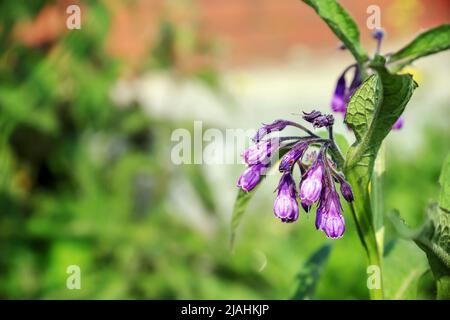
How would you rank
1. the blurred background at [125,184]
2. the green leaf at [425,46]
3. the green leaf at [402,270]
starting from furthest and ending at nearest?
1. the blurred background at [125,184]
2. the green leaf at [402,270]
3. the green leaf at [425,46]

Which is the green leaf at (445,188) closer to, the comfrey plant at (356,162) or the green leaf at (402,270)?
the comfrey plant at (356,162)

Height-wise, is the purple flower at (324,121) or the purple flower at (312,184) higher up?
the purple flower at (324,121)

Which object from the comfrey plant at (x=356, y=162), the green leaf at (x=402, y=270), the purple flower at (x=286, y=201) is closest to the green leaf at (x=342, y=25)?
the comfrey plant at (x=356, y=162)

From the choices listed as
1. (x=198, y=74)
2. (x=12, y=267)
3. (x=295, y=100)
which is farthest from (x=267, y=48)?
(x=12, y=267)

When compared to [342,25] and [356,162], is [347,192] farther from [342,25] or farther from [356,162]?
[342,25]

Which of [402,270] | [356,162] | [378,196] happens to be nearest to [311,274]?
[402,270]

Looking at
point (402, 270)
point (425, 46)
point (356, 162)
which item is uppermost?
point (425, 46)
